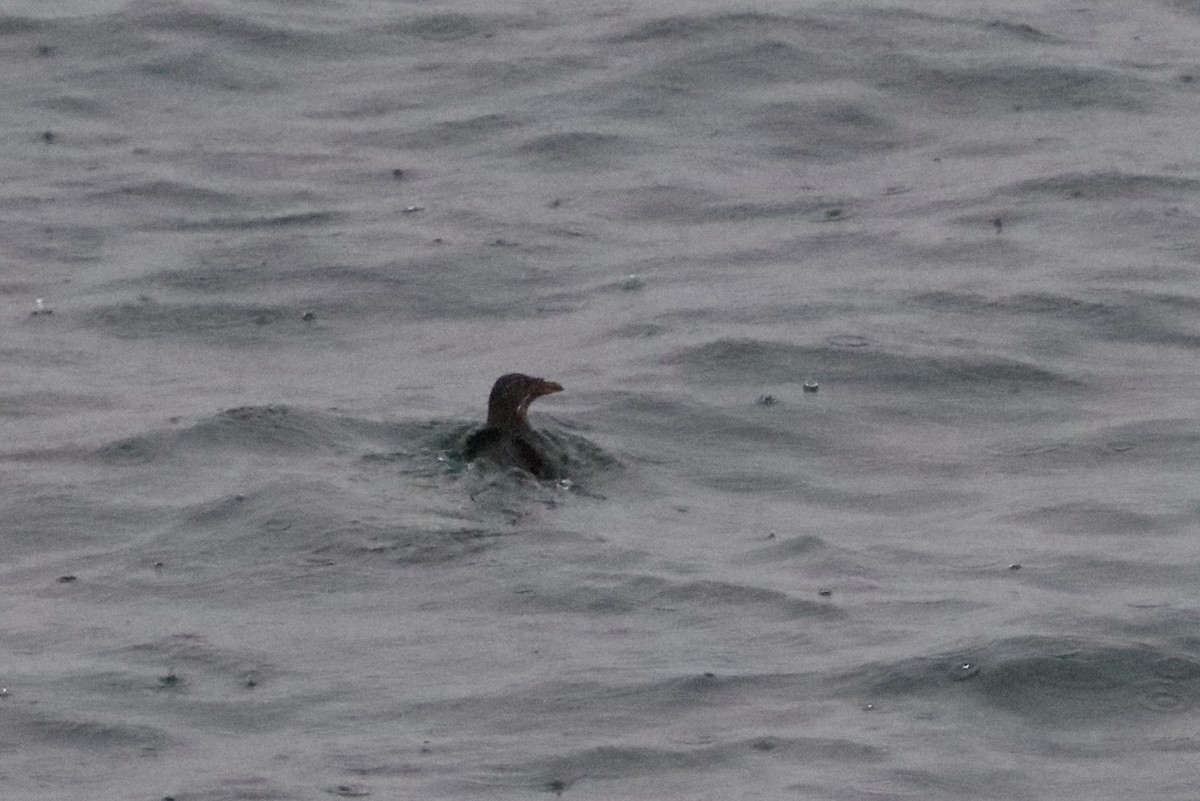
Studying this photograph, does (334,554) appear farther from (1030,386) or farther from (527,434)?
(1030,386)

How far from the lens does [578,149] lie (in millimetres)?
18531

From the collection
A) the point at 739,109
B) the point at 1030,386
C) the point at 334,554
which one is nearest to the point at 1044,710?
the point at 334,554

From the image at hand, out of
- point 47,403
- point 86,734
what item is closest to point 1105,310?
point 47,403

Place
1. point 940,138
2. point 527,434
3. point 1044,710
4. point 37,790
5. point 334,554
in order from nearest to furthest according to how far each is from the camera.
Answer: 1. point 37,790
2. point 1044,710
3. point 334,554
4. point 527,434
5. point 940,138

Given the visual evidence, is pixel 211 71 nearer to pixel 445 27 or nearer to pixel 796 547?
pixel 445 27

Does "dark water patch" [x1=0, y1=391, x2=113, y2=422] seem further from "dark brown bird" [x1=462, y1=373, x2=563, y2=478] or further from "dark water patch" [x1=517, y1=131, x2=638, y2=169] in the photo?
"dark water patch" [x1=517, y1=131, x2=638, y2=169]

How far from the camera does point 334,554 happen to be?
1177cm

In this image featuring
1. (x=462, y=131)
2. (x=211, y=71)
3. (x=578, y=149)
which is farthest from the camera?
(x=211, y=71)

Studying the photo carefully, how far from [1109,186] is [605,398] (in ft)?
15.3

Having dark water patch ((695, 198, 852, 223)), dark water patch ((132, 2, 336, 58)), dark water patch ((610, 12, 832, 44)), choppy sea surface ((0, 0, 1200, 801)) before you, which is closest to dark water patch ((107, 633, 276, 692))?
choppy sea surface ((0, 0, 1200, 801))

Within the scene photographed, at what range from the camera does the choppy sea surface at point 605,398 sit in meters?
10.0

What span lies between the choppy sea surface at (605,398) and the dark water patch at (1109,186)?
33mm

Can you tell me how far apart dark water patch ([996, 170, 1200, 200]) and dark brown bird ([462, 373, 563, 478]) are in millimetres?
5165

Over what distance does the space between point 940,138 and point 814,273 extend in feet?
9.28
